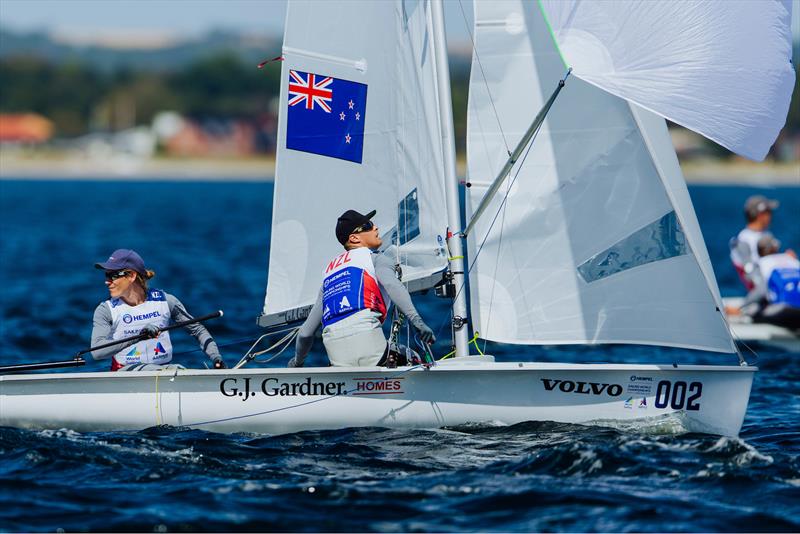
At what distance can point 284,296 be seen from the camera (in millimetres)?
9375

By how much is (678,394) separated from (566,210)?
60.9 inches

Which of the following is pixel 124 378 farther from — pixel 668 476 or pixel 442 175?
pixel 668 476

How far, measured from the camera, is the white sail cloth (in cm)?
741

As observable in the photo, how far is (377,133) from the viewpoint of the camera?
8.99 meters

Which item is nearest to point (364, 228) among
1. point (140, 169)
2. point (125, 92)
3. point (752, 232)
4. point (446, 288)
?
point (446, 288)

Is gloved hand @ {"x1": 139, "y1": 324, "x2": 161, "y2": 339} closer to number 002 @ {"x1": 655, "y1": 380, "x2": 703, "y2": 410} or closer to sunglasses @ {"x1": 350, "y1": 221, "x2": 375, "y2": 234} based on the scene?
sunglasses @ {"x1": 350, "y1": 221, "x2": 375, "y2": 234}

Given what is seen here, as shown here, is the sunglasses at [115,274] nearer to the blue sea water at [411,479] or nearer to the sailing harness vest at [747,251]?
the blue sea water at [411,479]

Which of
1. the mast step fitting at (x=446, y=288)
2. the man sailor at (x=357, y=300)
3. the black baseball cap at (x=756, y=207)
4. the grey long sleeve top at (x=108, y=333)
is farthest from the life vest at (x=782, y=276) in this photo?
the grey long sleeve top at (x=108, y=333)

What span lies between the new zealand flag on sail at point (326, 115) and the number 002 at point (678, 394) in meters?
2.79

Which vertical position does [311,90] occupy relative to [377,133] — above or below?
above

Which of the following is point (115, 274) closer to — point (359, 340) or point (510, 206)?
point (359, 340)

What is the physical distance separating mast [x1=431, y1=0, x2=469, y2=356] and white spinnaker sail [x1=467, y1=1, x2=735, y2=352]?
7.3 inches

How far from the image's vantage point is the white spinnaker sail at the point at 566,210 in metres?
8.30

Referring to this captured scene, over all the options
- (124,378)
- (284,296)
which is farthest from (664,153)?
(124,378)
